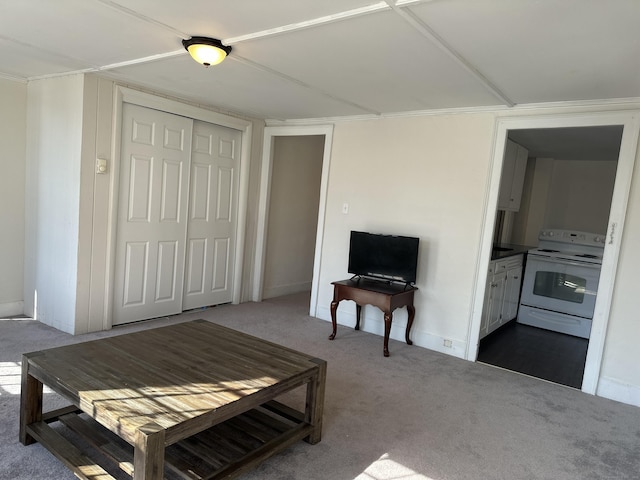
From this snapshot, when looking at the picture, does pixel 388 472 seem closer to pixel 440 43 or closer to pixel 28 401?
pixel 28 401

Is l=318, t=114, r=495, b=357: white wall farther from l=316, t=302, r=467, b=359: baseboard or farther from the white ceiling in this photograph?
the white ceiling

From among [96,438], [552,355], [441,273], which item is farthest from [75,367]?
[552,355]

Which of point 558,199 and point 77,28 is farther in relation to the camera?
point 558,199

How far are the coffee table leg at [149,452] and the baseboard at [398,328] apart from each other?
2953 millimetres

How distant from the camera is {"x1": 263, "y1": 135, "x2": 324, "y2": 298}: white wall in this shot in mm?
5566

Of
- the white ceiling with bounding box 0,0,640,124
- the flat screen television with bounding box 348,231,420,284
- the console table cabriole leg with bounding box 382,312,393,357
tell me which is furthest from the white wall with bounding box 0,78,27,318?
the console table cabriole leg with bounding box 382,312,393,357

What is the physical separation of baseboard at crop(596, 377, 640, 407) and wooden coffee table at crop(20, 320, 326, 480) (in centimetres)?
233

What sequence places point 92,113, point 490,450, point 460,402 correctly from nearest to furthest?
point 490,450 → point 460,402 → point 92,113

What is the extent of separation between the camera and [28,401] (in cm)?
207

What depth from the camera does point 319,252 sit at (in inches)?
187

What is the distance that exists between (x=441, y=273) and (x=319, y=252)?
1.38 metres

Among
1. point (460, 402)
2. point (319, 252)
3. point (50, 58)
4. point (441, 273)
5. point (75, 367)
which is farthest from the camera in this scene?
point (319, 252)

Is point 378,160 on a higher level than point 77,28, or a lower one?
lower

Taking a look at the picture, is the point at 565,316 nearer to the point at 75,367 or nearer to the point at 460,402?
the point at 460,402
